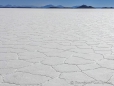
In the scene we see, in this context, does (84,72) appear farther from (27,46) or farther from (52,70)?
(27,46)

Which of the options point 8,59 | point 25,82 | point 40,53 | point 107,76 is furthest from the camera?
point 40,53

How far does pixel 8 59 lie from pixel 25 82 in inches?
29.6

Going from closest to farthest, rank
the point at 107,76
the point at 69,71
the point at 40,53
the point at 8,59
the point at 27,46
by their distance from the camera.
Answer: the point at 107,76 < the point at 69,71 < the point at 8,59 < the point at 40,53 < the point at 27,46

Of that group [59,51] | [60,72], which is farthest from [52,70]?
[59,51]

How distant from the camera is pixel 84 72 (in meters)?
1.84

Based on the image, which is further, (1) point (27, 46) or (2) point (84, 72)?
(1) point (27, 46)

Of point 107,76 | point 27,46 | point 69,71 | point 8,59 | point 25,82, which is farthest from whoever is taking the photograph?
point 27,46

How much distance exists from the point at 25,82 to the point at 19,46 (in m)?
1.45

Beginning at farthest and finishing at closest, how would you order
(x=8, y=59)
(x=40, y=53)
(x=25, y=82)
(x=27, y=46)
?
1. (x=27, y=46)
2. (x=40, y=53)
3. (x=8, y=59)
4. (x=25, y=82)

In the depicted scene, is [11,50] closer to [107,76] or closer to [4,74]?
[4,74]

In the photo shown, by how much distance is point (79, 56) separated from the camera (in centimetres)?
241

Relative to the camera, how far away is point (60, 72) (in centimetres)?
185

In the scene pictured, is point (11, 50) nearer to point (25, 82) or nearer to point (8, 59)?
point (8, 59)

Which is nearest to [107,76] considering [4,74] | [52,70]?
[52,70]
